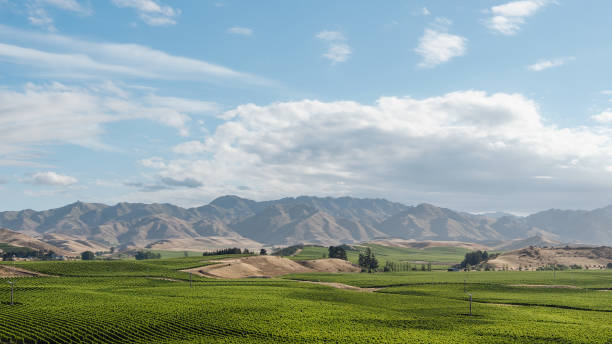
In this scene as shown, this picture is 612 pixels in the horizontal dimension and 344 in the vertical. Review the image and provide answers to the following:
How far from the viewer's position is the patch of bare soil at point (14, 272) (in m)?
166

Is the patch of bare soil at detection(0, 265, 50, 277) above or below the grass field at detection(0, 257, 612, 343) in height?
below

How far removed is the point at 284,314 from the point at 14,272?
418ft

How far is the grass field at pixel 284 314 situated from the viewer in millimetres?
82062

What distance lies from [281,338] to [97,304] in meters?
52.7

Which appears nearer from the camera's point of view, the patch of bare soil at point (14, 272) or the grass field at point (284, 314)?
the grass field at point (284, 314)

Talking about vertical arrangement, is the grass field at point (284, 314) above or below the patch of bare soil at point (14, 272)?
above

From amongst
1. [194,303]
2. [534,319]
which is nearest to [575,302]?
[534,319]

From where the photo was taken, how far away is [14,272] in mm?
171250

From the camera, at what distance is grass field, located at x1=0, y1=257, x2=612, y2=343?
269ft

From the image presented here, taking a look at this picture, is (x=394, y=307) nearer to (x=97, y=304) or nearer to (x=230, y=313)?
(x=230, y=313)

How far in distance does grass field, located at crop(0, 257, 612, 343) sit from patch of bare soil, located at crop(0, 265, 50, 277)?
49.5 ft

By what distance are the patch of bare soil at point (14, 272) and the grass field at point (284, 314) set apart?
594 inches

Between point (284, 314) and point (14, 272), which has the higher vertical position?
point (284, 314)

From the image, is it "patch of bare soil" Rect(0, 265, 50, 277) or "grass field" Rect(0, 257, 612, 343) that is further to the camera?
"patch of bare soil" Rect(0, 265, 50, 277)
